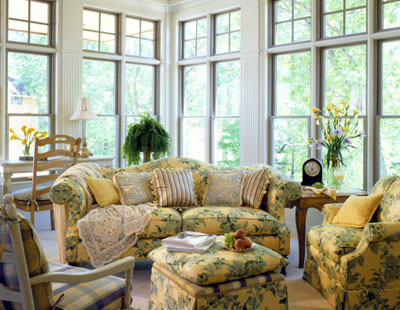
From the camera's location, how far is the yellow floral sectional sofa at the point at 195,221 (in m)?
4.12

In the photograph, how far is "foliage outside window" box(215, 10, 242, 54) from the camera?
668 centimetres

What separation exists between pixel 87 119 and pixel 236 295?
12.6 ft

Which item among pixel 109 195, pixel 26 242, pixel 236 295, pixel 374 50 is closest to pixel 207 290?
pixel 236 295

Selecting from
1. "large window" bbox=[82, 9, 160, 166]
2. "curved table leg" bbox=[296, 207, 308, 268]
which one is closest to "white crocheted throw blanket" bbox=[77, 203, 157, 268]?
"curved table leg" bbox=[296, 207, 308, 268]

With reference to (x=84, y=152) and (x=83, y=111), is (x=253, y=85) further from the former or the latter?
(x=84, y=152)

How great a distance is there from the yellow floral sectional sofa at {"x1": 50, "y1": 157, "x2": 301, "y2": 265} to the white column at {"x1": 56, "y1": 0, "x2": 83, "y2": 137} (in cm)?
229

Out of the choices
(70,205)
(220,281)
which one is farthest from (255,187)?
(220,281)

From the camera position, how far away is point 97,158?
20.4 feet

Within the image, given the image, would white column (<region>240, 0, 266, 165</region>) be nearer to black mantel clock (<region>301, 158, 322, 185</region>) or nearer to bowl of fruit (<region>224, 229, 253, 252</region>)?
black mantel clock (<region>301, 158, 322, 185</region>)

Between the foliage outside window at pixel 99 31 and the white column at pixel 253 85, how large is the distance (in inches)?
74.4

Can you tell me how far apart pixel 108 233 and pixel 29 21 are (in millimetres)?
3432

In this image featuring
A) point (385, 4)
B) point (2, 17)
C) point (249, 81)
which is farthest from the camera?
point (249, 81)

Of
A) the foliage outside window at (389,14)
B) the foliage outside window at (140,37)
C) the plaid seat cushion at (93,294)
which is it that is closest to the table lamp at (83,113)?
the foliage outside window at (140,37)

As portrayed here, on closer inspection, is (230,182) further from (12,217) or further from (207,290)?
(12,217)
